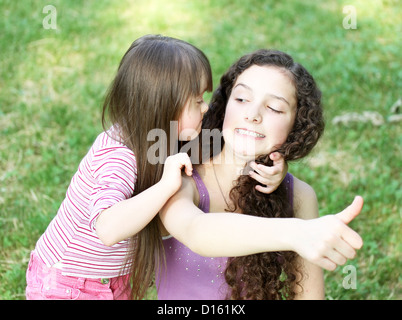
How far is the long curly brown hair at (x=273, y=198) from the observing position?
232cm

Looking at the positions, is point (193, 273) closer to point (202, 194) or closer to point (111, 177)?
point (202, 194)

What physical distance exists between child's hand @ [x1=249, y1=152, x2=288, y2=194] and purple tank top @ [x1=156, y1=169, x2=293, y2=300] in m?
0.21

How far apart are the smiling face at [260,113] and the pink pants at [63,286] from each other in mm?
758

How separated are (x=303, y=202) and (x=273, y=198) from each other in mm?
182

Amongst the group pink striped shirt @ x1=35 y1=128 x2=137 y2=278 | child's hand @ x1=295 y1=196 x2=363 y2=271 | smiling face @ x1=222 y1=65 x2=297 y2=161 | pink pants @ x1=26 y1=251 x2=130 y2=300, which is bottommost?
pink pants @ x1=26 y1=251 x2=130 y2=300

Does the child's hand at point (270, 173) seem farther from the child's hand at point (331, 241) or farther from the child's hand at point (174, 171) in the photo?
the child's hand at point (331, 241)

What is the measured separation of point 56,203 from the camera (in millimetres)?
3439

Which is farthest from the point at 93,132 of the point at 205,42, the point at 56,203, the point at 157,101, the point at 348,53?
the point at 348,53

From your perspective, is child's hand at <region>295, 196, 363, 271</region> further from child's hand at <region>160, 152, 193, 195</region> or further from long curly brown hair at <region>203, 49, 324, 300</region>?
long curly brown hair at <region>203, 49, 324, 300</region>

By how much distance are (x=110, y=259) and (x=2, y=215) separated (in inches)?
49.9

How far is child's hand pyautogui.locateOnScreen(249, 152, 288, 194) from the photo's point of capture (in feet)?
7.27

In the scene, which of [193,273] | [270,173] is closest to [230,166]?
[270,173]

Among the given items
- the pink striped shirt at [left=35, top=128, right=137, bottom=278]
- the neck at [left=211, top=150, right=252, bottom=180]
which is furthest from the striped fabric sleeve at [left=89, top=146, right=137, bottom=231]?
the neck at [left=211, top=150, right=252, bottom=180]

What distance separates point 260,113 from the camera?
223 cm
